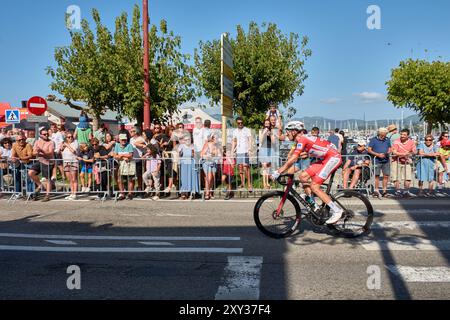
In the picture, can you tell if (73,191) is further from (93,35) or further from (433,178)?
(93,35)

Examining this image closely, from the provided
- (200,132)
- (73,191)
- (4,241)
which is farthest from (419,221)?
(73,191)

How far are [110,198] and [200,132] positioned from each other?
3.06 m

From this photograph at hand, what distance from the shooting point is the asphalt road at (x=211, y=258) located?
4.89 m

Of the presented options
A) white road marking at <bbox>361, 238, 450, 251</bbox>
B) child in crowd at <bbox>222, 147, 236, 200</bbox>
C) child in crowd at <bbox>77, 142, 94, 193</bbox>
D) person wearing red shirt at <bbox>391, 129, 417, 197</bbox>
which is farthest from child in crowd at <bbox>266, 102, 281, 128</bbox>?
white road marking at <bbox>361, 238, 450, 251</bbox>

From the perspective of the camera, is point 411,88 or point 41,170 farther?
point 411,88

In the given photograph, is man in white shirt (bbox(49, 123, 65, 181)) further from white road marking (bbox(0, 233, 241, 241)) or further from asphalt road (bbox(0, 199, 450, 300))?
white road marking (bbox(0, 233, 241, 241))

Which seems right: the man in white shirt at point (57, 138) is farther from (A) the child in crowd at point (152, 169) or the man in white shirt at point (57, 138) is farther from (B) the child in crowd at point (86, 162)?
(A) the child in crowd at point (152, 169)

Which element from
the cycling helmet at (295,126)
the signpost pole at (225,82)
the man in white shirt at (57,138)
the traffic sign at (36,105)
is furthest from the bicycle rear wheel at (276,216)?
the traffic sign at (36,105)

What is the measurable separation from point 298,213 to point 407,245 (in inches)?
68.5

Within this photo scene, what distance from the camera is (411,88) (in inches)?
1558

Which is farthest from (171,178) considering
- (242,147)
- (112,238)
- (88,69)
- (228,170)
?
(88,69)

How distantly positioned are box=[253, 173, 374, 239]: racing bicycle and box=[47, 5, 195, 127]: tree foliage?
41.0ft

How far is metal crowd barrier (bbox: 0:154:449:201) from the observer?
38.7 feet

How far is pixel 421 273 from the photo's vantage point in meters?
5.44
